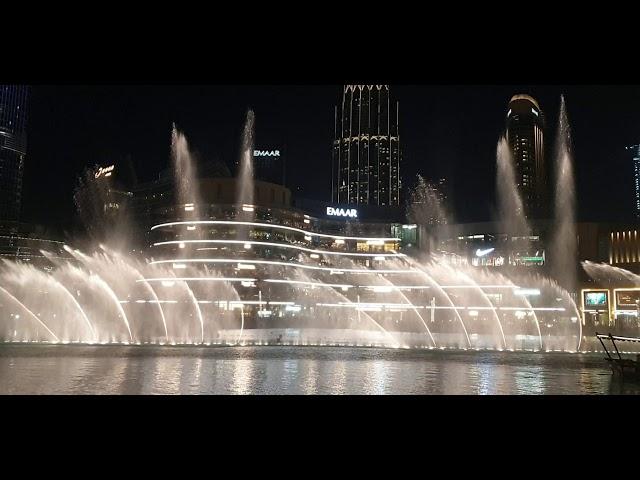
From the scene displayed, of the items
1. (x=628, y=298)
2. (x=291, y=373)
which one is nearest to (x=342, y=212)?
(x=628, y=298)

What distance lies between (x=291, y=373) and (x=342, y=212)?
107 meters

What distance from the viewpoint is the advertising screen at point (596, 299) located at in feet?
307

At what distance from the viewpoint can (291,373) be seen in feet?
76.3

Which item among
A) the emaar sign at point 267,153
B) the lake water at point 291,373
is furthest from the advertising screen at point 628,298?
the emaar sign at point 267,153

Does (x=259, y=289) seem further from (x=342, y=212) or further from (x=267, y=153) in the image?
(x=267, y=153)

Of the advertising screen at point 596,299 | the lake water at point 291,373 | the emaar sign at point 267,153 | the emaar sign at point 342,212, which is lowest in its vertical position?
the lake water at point 291,373

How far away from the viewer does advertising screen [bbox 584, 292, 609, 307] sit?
307ft

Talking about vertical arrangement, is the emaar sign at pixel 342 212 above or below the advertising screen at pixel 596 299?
above

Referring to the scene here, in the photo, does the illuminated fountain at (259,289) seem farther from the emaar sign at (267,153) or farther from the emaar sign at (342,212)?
the emaar sign at (267,153)

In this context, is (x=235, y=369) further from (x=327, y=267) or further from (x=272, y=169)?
(x=272, y=169)

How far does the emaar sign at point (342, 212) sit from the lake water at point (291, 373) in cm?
9415

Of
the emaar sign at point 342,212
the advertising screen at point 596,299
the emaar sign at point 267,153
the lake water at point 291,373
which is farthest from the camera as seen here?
the emaar sign at point 267,153

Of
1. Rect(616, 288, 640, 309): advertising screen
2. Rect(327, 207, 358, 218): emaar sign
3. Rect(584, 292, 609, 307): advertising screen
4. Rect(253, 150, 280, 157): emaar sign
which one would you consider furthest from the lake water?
Rect(253, 150, 280, 157): emaar sign
